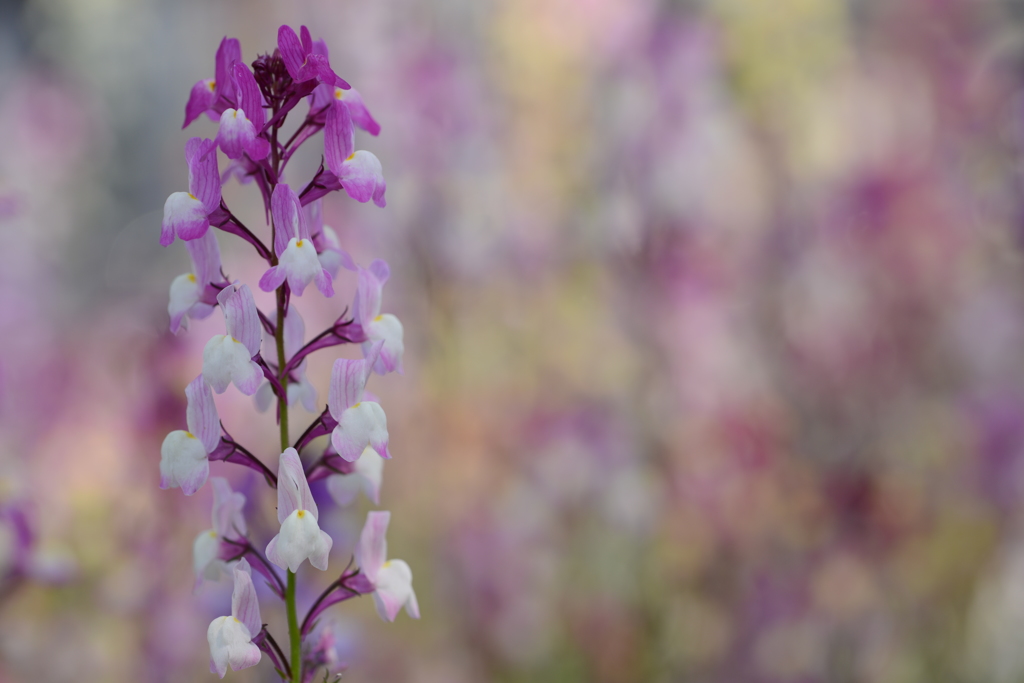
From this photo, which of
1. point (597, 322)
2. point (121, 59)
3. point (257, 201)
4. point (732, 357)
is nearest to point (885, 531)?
point (732, 357)

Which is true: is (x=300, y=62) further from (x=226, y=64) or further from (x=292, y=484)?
(x=292, y=484)

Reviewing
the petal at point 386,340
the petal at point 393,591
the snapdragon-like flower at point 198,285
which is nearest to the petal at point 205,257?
the snapdragon-like flower at point 198,285

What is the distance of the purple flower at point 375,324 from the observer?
0.46 meters

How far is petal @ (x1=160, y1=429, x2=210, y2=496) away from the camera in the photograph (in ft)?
1.37

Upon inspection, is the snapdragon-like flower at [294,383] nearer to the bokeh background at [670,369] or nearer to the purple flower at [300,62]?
the purple flower at [300,62]

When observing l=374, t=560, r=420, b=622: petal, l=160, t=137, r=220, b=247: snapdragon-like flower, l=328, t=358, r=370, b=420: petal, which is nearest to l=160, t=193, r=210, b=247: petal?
l=160, t=137, r=220, b=247: snapdragon-like flower

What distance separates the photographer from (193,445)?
0.42 m

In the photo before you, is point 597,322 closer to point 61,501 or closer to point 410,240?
point 410,240

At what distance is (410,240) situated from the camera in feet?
4.99

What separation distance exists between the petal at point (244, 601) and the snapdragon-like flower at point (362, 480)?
0.30ft

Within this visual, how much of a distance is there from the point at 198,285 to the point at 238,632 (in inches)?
8.3

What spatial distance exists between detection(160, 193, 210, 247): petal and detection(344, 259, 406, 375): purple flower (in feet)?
0.31

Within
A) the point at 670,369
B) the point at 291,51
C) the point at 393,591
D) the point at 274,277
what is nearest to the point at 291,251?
the point at 274,277

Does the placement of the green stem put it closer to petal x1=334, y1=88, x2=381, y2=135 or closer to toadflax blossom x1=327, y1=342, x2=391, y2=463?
toadflax blossom x1=327, y1=342, x2=391, y2=463
